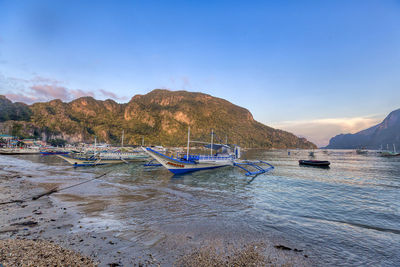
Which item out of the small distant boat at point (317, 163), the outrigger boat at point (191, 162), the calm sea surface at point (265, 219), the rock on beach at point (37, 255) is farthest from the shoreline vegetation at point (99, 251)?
the small distant boat at point (317, 163)

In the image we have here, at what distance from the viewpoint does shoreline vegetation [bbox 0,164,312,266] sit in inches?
251

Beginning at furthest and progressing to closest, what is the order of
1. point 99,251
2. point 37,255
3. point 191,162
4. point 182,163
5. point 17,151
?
point 17,151 → point 191,162 → point 182,163 → point 99,251 → point 37,255

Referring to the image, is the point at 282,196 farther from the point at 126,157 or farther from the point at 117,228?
the point at 126,157

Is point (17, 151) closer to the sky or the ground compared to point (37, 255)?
closer to the ground

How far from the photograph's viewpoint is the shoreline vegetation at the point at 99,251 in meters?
6.36

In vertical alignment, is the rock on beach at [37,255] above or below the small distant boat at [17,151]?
above

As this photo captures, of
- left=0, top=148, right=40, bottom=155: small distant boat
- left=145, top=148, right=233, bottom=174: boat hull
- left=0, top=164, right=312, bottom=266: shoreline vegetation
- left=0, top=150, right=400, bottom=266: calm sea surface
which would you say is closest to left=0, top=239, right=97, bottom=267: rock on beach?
left=0, top=164, right=312, bottom=266: shoreline vegetation

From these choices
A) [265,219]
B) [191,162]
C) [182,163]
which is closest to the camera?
[265,219]

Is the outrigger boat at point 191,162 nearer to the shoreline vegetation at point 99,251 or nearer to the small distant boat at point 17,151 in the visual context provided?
the shoreline vegetation at point 99,251

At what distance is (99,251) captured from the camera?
23.4 ft

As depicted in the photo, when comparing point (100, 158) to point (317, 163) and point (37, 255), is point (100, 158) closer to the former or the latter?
point (37, 255)

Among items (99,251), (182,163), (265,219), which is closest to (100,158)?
(182,163)

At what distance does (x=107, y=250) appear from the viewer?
23.9 feet

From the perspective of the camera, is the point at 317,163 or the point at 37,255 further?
the point at 317,163
